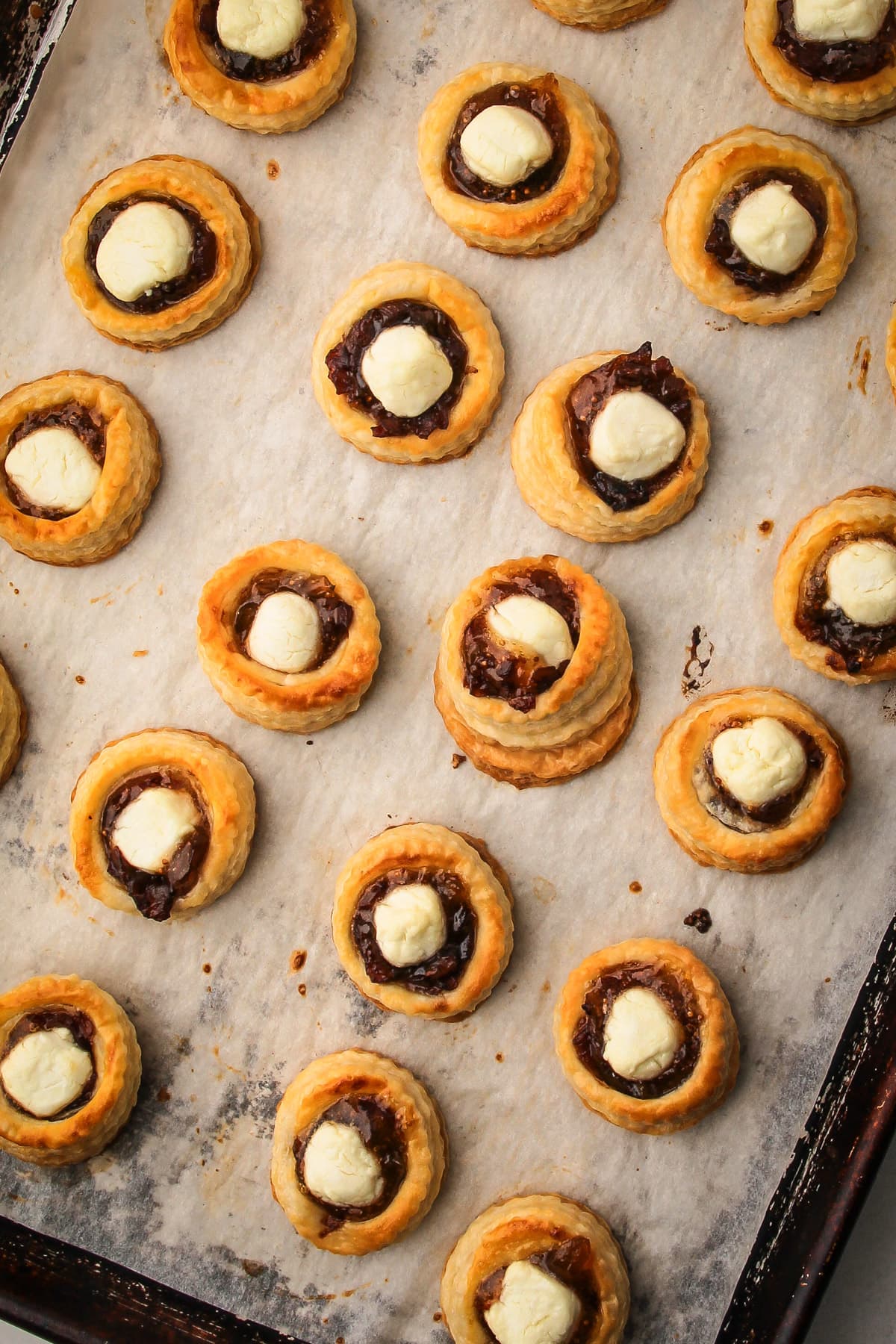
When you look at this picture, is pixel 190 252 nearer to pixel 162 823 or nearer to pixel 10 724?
pixel 10 724

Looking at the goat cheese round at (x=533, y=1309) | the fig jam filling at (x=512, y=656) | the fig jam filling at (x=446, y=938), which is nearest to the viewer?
the goat cheese round at (x=533, y=1309)

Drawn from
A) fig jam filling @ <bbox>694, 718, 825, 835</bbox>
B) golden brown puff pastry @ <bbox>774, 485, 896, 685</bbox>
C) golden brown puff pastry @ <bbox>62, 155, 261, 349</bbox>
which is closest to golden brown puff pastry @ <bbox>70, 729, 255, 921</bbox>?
golden brown puff pastry @ <bbox>62, 155, 261, 349</bbox>

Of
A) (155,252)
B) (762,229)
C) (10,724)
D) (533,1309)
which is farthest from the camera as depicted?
(10,724)


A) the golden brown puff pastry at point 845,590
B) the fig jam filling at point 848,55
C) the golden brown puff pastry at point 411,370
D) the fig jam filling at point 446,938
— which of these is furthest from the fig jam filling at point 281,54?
the fig jam filling at point 446,938

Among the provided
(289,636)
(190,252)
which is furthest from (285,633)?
(190,252)

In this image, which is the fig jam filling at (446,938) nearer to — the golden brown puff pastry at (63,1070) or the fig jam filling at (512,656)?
the fig jam filling at (512,656)

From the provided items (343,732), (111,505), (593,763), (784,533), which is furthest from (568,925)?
(111,505)

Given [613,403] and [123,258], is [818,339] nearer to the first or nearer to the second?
[613,403]
